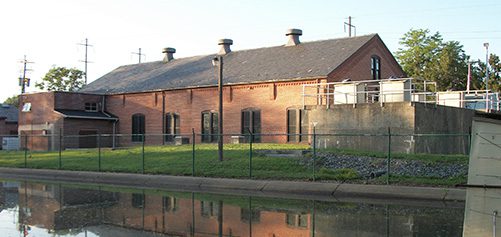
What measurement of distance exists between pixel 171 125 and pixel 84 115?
7950 millimetres

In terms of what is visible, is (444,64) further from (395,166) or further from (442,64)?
(395,166)

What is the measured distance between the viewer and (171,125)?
142 feet

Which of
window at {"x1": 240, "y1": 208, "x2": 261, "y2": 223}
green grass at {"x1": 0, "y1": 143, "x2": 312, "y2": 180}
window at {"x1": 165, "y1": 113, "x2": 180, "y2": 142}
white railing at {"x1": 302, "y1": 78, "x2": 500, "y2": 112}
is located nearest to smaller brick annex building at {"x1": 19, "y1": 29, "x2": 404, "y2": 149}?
window at {"x1": 165, "y1": 113, "x2": 180, "y2": 142}

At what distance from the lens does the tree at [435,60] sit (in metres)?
60.3

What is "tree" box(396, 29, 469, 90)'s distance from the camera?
6028 centimetres

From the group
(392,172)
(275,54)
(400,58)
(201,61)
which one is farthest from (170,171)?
(400,58)

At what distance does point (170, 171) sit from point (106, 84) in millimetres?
29491

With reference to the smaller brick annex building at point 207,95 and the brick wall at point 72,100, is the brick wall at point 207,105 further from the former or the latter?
the brick wall at point 72,100

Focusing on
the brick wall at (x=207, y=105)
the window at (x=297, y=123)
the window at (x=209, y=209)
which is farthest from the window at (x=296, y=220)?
the window at (x=297, y=123)

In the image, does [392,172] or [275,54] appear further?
[275,54]

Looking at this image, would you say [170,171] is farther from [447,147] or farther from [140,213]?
[447,147]

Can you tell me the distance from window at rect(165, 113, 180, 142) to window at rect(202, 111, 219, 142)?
9.20 feet

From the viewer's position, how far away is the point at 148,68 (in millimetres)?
52469

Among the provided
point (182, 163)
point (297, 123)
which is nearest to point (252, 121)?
point (297, 123)
